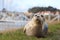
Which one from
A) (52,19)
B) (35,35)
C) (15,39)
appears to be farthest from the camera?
(52,19)

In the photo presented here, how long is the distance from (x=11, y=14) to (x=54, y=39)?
8.67 metres

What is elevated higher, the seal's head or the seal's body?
the seal's head

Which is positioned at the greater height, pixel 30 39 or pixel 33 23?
pixel 33 23

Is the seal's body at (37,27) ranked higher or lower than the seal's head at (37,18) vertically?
lower

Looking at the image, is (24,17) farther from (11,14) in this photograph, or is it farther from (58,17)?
(58,17)

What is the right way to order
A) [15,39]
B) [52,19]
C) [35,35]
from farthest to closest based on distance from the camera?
[52,19]
[35,35]
[15,39]

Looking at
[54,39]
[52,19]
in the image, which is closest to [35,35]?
[54,39]

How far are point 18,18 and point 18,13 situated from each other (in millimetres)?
447

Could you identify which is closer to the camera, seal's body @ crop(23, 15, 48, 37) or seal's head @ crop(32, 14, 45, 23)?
seal's head @ crop(32, 14, 45, 23)

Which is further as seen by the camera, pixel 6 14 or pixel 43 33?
pixel 6 14

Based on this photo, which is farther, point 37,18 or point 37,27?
point 37,27

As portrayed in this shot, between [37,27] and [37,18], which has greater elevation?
[37,18]

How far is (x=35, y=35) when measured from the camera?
895 centimetres

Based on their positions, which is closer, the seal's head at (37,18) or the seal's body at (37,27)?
the seal's head at (37,18)
